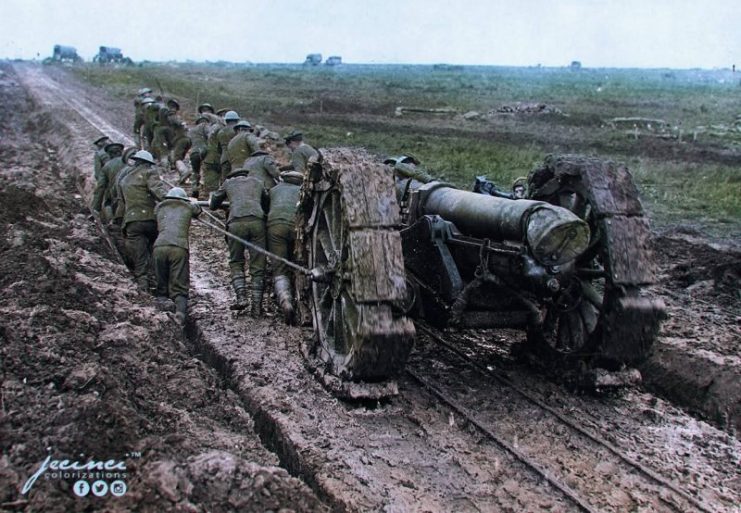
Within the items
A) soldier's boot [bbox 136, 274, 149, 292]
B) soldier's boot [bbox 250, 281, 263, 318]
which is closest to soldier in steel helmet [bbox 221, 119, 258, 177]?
soldier's boot [bbox 136, 274, 149, 292]

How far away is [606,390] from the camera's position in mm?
7035

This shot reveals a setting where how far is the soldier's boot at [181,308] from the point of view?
28.7ft

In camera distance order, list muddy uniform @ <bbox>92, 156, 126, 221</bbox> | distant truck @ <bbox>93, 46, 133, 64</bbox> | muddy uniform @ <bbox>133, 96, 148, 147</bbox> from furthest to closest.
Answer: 1. distant truck @ <bbox>93, 46, 133, 64</bbox>
2. muddy uniform @ <bbox>133, 96, 148, 147</bbox>
3. muddy uniform @ <bbox>92, 156, 126, 221</bbox>

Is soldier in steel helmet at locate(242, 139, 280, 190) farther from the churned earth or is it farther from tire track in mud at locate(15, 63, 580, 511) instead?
tire track in mud at locate(15, 63, 580, 511)

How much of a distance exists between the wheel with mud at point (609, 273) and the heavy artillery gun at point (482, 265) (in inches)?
0.4

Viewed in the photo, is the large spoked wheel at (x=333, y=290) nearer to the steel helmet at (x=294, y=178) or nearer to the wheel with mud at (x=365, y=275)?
the wheel with mud at (x=365, y=275)

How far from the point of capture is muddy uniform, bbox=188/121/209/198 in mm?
15370

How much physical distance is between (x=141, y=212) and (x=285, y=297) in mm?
2339

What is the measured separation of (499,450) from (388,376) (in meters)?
1.07

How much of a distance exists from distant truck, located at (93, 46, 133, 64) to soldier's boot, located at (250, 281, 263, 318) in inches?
2994

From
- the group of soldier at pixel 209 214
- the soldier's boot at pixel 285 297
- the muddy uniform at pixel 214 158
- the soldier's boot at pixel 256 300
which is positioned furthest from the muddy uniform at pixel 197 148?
the soldier's boot at pixel 285 297

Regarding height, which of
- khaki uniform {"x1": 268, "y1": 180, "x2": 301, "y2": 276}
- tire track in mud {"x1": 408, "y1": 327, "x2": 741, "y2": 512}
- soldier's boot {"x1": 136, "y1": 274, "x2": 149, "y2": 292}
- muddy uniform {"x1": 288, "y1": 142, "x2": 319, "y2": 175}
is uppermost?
muddy uniform {"x1": 288, "y1": 142, "x2": 319, "y2": 175}

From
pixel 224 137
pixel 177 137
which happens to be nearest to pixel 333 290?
pixel 224 137

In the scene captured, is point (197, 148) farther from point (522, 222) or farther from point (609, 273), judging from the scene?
point (609, 273)
